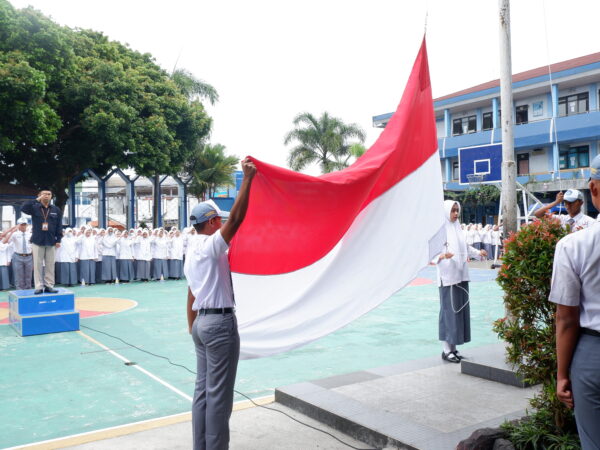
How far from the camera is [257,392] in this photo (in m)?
5.50

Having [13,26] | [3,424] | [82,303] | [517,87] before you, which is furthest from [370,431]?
[517,87]

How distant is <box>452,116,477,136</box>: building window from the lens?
35469 mm

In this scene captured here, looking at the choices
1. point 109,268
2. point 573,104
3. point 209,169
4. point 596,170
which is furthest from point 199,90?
point 596,170

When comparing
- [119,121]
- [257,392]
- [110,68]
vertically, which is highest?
[110,68]

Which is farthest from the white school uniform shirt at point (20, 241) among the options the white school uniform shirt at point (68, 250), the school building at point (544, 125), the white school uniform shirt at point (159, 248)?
the school building at point (544, 125)

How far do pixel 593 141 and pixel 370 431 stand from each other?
3063 cm

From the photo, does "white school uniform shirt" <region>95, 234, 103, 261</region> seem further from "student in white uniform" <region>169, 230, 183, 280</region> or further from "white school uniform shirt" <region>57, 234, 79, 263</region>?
"student in white uniform" <region>169, 230, 183, 280</region>

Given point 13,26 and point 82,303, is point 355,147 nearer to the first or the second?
point 13,26

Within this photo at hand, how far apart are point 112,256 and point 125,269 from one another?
1.98ft

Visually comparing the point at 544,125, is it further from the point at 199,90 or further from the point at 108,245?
the point at 108,245

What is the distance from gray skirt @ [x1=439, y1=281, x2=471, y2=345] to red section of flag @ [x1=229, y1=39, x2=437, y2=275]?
2350 millimetres

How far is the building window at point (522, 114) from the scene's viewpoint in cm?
3300

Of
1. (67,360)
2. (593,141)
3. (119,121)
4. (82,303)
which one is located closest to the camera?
(67,360)

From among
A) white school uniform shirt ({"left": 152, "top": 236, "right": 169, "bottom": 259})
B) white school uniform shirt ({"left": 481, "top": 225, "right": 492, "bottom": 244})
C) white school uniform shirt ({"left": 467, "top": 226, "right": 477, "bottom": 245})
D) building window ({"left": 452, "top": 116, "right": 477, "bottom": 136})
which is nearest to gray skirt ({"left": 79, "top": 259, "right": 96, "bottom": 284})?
white school uniform shirt ({"left": 152, "top": 236, "right": 169, "bottom": 259})
